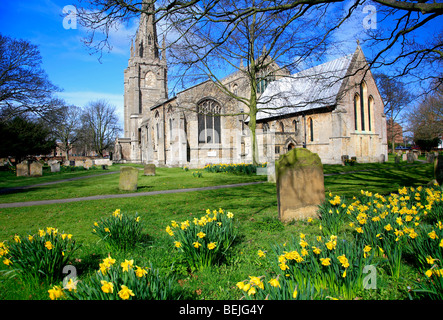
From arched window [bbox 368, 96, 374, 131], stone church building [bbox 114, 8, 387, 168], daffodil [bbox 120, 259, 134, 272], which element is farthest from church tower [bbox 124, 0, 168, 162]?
daffodil [bbox 120, 259, 134, 272]

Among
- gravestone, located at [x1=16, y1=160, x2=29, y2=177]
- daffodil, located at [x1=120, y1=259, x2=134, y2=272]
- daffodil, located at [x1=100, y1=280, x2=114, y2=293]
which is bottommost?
daffodil, located at [x1=100, y1=280, x2=114, y2=293]

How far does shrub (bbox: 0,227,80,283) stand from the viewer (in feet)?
9.46

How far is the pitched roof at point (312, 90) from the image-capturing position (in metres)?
9.02

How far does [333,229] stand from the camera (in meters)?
4.43

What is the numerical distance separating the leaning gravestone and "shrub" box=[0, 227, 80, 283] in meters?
4.01

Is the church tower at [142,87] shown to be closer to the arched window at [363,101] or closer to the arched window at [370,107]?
the arched window at [363,101]

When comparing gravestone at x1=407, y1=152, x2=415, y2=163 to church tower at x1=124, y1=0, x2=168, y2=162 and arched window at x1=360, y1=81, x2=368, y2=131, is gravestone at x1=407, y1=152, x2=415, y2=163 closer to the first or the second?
arched window at x1=360, y1=81, x2=368, y2=131

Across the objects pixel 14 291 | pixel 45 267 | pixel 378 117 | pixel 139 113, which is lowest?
pixel 14 291

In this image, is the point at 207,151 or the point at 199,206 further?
the point at 207,151

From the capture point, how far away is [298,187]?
5457 mm

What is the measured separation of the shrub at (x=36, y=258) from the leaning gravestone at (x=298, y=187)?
13.1 ft
